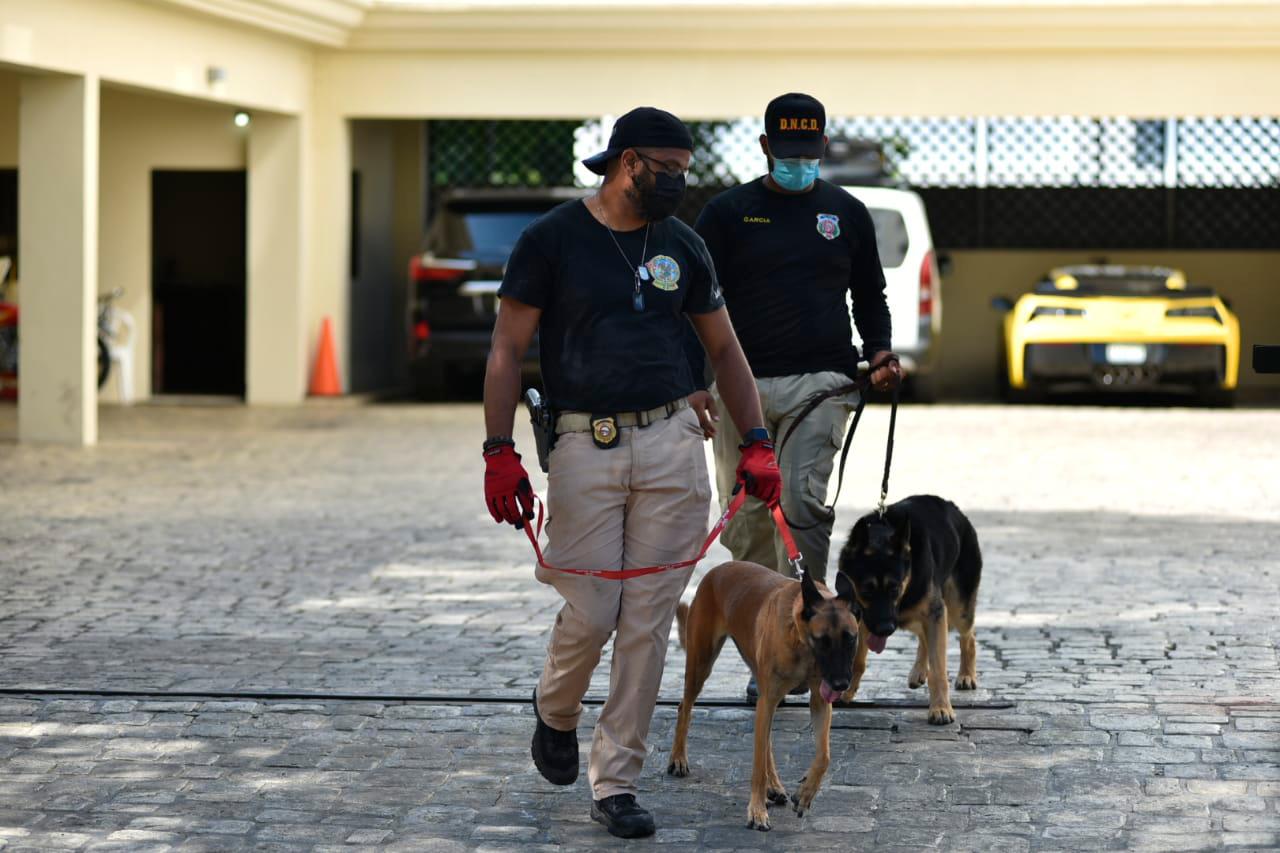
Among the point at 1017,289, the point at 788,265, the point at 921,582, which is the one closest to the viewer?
the point at 921,582

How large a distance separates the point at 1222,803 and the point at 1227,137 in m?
19.0

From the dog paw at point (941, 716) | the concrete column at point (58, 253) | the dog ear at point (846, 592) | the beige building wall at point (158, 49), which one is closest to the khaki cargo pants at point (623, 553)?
the dog ear at point (846, 592)

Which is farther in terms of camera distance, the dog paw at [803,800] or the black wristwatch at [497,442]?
the dog paw at [803,800]

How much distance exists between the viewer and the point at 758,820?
Answer: 17.5 ft

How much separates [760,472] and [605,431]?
45 centimetres

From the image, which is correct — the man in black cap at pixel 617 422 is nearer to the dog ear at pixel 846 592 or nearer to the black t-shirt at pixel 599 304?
the black t-shirt at pixel 599 304

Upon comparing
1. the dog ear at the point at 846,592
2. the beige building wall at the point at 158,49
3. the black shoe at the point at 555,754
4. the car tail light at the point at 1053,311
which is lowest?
the black shoe at the point at 555,754

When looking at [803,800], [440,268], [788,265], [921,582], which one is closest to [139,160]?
[440,268]

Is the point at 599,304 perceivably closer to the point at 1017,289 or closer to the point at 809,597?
the point at 809,597

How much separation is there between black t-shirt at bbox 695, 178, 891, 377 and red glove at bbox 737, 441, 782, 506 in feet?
4.57

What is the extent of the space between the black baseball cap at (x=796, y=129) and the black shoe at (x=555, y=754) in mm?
2170

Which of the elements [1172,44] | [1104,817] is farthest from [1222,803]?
[1172,44]

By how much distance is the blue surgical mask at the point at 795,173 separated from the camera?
6.72 m

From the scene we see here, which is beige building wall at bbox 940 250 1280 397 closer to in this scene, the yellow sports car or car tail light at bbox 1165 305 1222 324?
the yellow sports car
